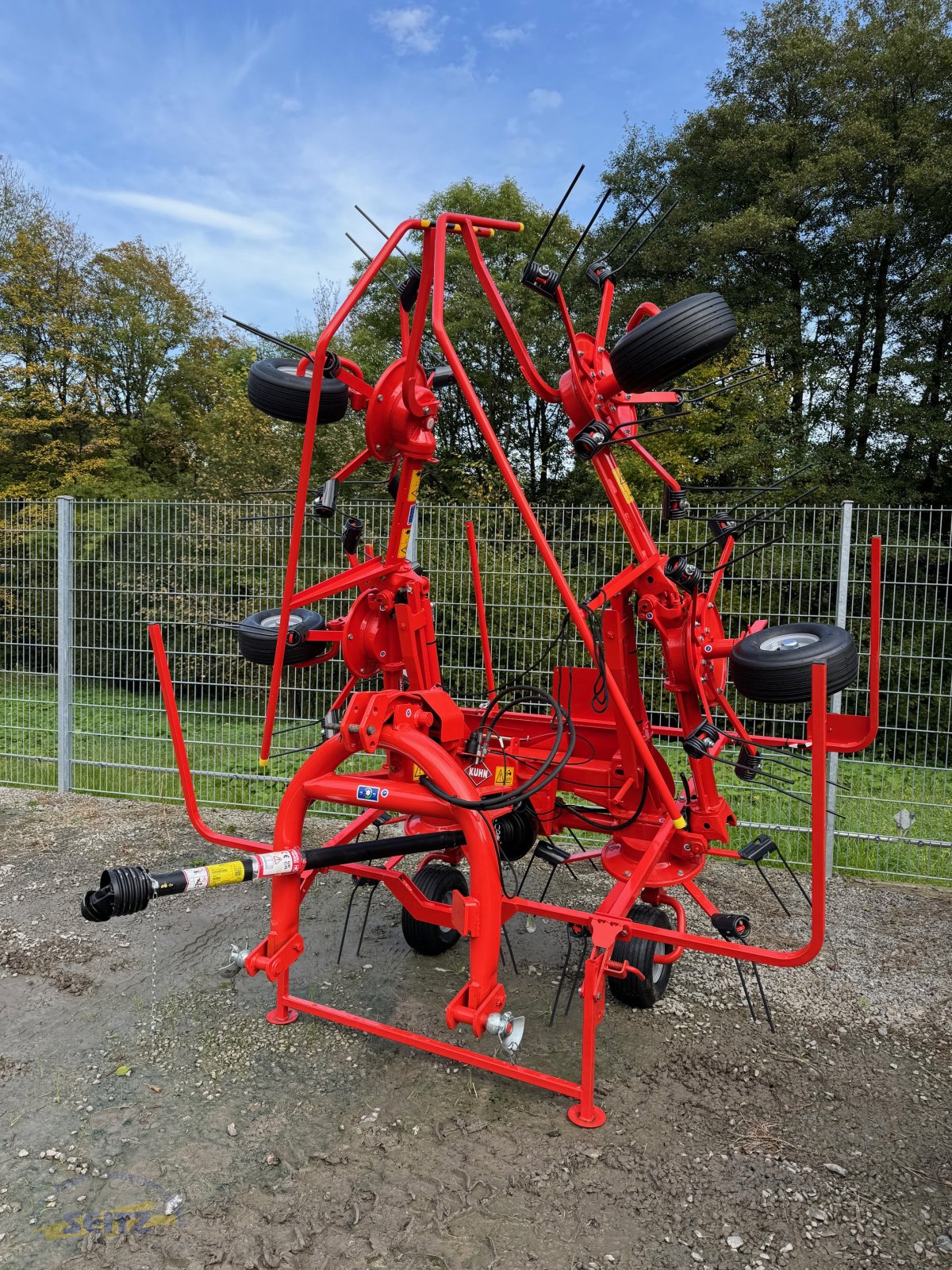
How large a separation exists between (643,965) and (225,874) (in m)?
1.85

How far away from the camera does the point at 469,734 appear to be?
4.12 m

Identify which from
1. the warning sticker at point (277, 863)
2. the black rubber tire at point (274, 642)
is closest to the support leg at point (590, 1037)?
the warning sticker at point (277, 863)

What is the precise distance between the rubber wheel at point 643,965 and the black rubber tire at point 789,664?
3.62 feet

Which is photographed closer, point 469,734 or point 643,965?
point 643,965

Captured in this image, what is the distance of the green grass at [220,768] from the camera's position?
5883mm

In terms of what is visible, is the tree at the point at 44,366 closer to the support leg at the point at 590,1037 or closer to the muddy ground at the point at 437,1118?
the muddy ground at the point at 437,1118

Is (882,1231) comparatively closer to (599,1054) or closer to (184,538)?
(599,1054)

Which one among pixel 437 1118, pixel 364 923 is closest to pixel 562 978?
pixel 437 1118

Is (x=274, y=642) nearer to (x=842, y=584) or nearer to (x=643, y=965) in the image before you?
(x=643, y=965)

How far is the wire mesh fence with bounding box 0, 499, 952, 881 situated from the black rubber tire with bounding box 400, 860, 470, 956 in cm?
183

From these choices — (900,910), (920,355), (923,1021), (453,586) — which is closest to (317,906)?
(453,586)

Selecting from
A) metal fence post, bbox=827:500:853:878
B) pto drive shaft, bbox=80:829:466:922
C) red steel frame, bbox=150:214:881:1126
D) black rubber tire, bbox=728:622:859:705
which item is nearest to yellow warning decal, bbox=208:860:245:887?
pto drive shaft, bbox=80:829:466:922

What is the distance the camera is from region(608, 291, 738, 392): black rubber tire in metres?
3.17

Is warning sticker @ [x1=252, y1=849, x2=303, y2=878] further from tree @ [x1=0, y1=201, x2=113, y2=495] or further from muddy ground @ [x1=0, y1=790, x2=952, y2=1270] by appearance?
tree @ [x1=0, y1=201, x2=113, y2=495]
